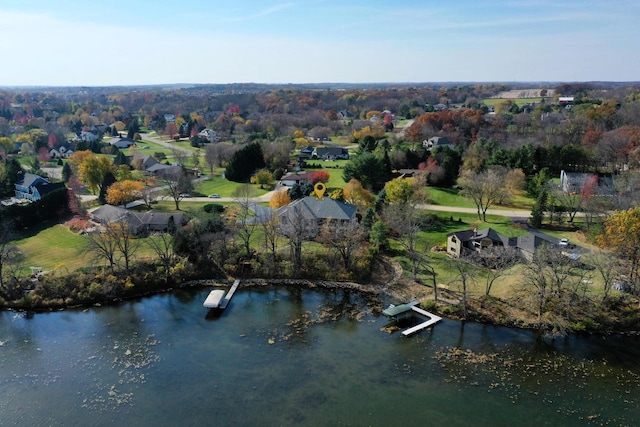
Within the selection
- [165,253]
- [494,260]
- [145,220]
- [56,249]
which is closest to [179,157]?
[145,220]

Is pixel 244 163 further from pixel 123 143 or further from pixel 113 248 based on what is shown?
pixel 123 143

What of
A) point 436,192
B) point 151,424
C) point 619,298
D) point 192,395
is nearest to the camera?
point 151,424

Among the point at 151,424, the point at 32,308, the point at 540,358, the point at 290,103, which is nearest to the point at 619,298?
the point at 540,358

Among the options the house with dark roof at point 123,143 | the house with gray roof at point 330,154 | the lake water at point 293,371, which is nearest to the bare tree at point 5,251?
the lake water at point 293,371

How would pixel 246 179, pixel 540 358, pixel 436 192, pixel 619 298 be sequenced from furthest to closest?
1. pixel 246 179
2. pixel 436 192
3. pixel 619 298
4. pixel 540 358

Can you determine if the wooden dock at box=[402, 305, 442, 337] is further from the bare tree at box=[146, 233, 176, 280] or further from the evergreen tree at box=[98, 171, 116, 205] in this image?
the evergreen tree at box=[98, 171, 116, 205]

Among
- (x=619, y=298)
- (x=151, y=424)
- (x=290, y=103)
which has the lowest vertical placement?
(x=151, y=424)

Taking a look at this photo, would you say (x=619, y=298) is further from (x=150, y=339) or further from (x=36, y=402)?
(x=36, y=402)
